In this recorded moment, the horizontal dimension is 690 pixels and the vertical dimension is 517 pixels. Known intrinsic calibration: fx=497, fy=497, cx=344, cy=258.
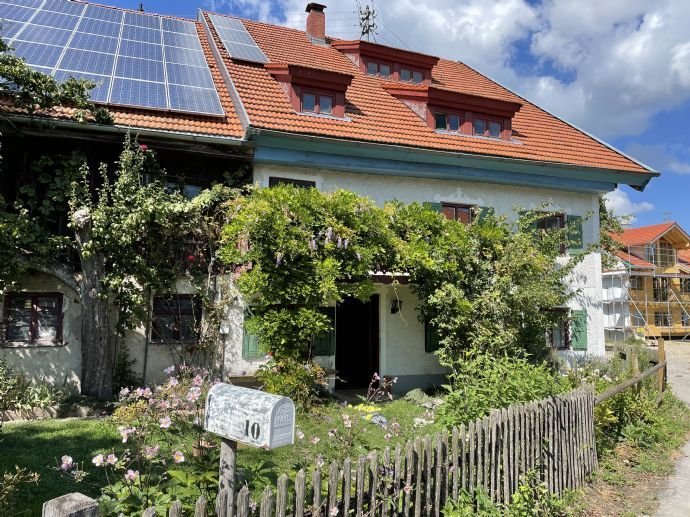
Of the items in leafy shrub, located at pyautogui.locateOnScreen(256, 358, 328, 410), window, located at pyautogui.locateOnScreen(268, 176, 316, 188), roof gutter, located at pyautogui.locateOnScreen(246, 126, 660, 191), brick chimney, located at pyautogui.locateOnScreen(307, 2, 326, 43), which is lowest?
leafy shrub, located at pyautogui.locateOnScreen(256, 358, 328, 410)

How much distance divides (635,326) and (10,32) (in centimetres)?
3282

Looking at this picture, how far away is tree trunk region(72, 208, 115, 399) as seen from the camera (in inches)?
338

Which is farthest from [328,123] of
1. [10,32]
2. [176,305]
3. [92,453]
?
[92,453]

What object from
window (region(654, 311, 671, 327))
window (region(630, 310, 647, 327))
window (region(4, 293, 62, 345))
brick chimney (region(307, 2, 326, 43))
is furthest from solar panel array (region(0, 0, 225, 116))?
window (region(654, 311, 671, 327))

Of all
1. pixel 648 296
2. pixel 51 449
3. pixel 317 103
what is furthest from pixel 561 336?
pixel 648 296

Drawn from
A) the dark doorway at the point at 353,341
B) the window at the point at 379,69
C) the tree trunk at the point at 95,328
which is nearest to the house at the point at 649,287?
the window at the point at 379,69

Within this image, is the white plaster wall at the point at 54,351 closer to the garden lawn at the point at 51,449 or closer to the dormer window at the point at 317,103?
the garden lawn at the point at 51,449

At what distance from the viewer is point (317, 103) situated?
11.8 m

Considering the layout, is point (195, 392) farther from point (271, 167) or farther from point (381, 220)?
point (271, 167)

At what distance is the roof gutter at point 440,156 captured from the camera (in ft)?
33.2

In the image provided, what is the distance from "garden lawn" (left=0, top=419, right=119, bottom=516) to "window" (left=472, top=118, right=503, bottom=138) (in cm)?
1108

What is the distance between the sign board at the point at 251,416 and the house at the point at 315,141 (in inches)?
285

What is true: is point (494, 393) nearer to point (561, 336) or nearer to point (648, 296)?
point (561, 336)

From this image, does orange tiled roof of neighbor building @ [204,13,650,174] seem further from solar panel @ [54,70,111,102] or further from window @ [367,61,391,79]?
solar panel @ [54,70,111,102]
